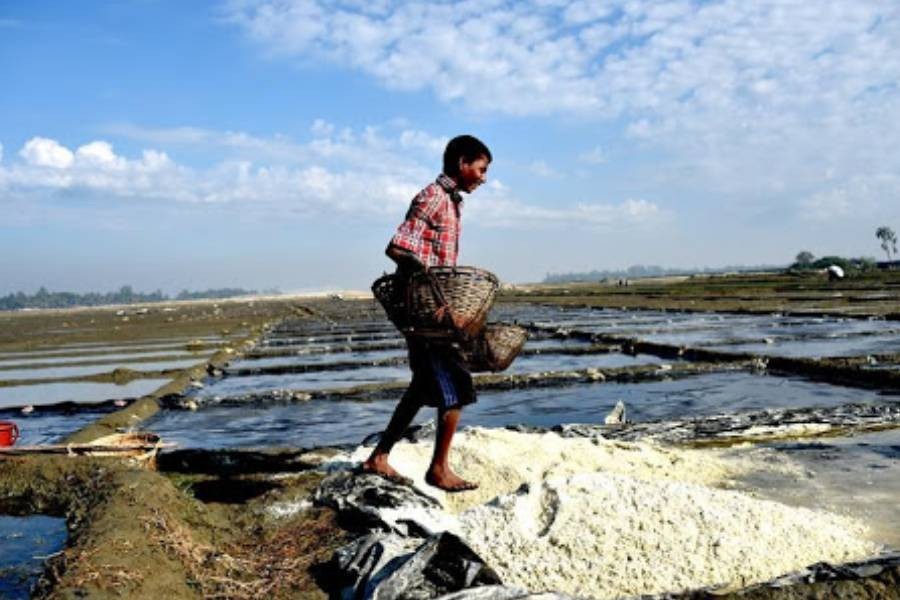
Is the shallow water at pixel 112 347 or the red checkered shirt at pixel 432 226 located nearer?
the red checkered shirt at pixel 432 226

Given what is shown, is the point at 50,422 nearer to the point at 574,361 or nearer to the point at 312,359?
the point at 312,359

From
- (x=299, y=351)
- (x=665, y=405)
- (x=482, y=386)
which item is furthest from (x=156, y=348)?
(x=665, y=405)

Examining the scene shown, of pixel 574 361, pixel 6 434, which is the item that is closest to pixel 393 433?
pixel 6 434

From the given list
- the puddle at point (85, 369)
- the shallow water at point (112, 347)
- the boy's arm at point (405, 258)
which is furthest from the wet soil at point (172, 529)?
the shallow water at point (112, 347)

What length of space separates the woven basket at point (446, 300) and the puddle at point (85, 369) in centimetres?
995

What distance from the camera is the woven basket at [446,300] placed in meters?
3.14

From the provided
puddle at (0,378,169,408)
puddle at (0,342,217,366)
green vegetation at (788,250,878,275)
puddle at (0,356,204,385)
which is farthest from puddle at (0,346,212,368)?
green vegetation at (788,250,878,275)

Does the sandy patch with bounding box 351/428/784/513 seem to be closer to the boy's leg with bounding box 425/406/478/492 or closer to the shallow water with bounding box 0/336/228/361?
the boy's leg with bounding box 425/406/478/492

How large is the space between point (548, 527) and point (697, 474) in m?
1.23

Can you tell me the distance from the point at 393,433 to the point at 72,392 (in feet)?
26.8

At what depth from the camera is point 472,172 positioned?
3.27 m

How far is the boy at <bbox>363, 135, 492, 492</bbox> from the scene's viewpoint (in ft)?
10.5

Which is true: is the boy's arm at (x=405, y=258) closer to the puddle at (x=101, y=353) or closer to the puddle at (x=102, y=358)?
the puddle at (x=102, y=358)

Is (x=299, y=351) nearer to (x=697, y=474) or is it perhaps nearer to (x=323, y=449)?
(x=323, y=449)
